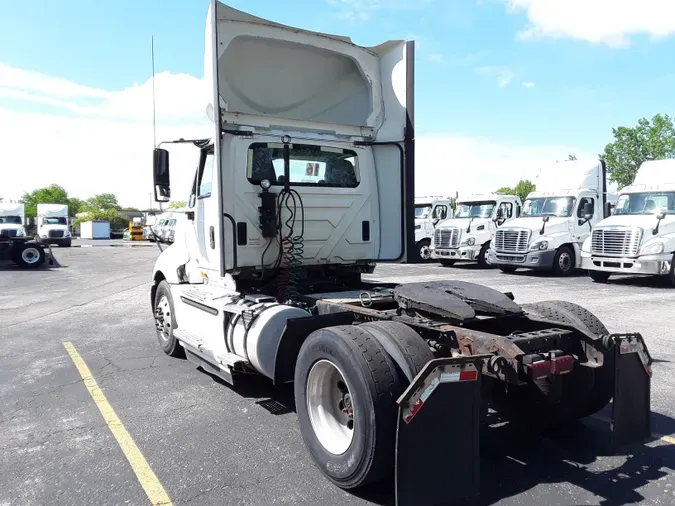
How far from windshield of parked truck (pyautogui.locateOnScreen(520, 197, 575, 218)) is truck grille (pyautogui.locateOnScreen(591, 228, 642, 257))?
2264 mm

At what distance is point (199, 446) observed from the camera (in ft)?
13.8

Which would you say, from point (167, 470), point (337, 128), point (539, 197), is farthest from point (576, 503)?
point (539, 197)

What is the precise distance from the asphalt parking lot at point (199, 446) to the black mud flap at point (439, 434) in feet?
1.54

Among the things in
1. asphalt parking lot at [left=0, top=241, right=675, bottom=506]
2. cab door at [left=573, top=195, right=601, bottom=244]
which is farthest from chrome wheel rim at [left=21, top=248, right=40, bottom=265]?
cab door at [left=573, top=195, right=601, bottom=244]

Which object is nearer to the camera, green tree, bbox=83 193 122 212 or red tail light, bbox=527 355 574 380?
red tail light, bbox=527 355 574 380

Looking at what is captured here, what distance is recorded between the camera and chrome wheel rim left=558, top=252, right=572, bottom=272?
54.5ft

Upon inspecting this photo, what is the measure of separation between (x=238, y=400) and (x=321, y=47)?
389cm

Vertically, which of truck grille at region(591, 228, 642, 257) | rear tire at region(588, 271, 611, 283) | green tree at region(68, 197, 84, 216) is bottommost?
rear tire at region(588, 271, 611, 283)

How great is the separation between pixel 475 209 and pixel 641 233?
7.81 meters

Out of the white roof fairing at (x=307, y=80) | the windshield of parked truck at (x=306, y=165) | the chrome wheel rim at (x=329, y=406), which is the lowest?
the chrome wheel rim at (x=329, y=406)

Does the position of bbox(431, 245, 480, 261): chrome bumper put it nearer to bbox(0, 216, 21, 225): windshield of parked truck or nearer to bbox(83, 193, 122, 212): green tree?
bbox(0, 216, 21, 225): windshield of parked truck

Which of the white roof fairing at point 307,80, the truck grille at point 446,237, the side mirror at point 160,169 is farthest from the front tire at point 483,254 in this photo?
the side mirror at point 160,169

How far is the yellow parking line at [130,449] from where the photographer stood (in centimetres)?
349

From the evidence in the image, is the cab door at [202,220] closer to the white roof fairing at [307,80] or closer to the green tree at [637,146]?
the white roof fairing at [307,80]
